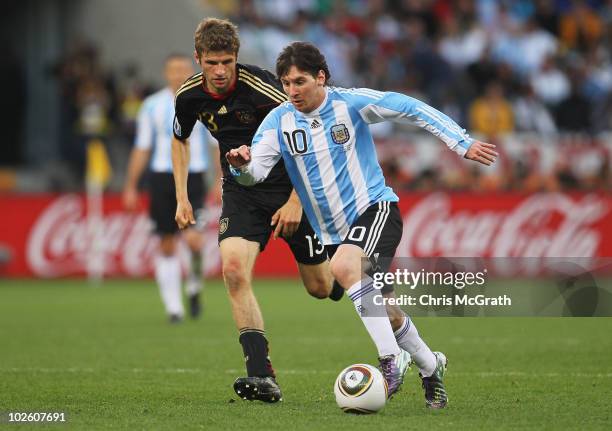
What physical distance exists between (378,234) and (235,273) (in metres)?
1.00

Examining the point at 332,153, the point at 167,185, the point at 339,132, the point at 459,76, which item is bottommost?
the point at 332,153

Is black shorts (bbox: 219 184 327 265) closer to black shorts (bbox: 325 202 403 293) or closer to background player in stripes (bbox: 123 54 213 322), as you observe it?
black shorts (bbox: 325 202 403 293)

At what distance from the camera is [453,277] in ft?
23.3

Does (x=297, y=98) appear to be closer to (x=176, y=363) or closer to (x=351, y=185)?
(x=351, y=185)

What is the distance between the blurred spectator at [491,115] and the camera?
64.8 ft

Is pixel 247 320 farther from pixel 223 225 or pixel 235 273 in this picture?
pixel 223 225

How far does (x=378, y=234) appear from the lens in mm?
7004

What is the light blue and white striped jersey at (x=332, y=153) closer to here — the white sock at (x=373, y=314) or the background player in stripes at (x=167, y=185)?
the white sock at (x=373, y=314)

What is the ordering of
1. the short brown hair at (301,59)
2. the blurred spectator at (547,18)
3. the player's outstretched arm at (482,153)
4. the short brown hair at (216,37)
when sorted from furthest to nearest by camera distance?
the blurred spectator at (547,18)
the short brown hair at (216,37)
the short brown hair at (301,59)
the player's outstretched arm at (482,153)

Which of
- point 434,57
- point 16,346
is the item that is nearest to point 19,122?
point 434,57

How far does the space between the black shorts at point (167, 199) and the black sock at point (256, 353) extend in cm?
546

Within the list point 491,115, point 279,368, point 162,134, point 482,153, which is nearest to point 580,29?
point 491,115

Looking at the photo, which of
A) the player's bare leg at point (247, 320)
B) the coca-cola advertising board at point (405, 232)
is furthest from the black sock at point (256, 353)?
the coca-cola advertising board at point (405, 232)

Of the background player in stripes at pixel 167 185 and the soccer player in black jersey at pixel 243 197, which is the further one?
the background player in stripes at pixel 167 185
